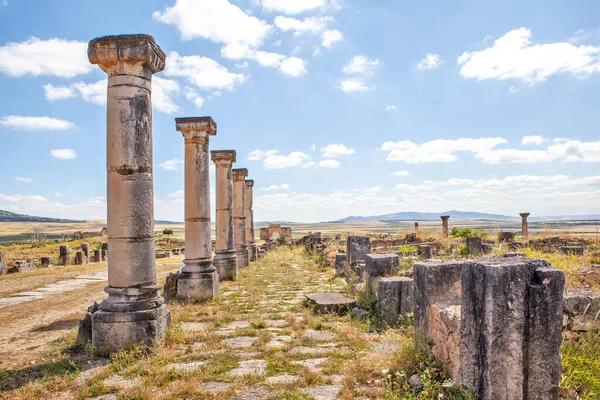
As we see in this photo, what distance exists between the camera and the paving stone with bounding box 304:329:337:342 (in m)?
6.49

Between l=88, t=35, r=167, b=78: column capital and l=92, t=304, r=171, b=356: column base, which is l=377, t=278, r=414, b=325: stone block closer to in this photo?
l=92, t=304, r=171, b=356: column base

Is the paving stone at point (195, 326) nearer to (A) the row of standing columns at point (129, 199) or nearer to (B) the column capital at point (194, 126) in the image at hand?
(A) the row of standing columns at point (129, 199)

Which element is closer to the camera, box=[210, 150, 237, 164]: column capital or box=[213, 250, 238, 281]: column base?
box=[213, 250, 238, 281]: column base

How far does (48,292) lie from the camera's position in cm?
1293

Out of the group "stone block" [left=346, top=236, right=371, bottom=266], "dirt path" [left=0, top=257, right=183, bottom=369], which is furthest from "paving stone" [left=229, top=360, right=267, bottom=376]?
"stone block" [left=346, top=236, right=371, bottom=266]

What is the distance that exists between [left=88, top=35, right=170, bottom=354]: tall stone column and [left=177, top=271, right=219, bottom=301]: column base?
11.3 ft

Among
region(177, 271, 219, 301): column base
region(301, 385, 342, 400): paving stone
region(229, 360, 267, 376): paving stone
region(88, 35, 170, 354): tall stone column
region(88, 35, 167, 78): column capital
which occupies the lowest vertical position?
region(229, 360, 267, 376): paving stone

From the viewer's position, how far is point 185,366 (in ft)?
17.6

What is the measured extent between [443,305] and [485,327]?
1506mm

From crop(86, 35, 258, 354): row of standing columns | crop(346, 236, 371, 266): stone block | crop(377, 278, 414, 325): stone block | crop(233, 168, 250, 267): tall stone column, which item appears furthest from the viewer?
crop(233, 168, 250, 267): tall stone column

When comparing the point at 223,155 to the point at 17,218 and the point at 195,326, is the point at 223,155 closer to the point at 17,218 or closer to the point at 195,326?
the point at 195,326

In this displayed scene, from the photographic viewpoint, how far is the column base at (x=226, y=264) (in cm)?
1369

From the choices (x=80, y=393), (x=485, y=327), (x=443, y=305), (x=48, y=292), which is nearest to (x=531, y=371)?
(x=485, y=327)

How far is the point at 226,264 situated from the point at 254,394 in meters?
9.55
